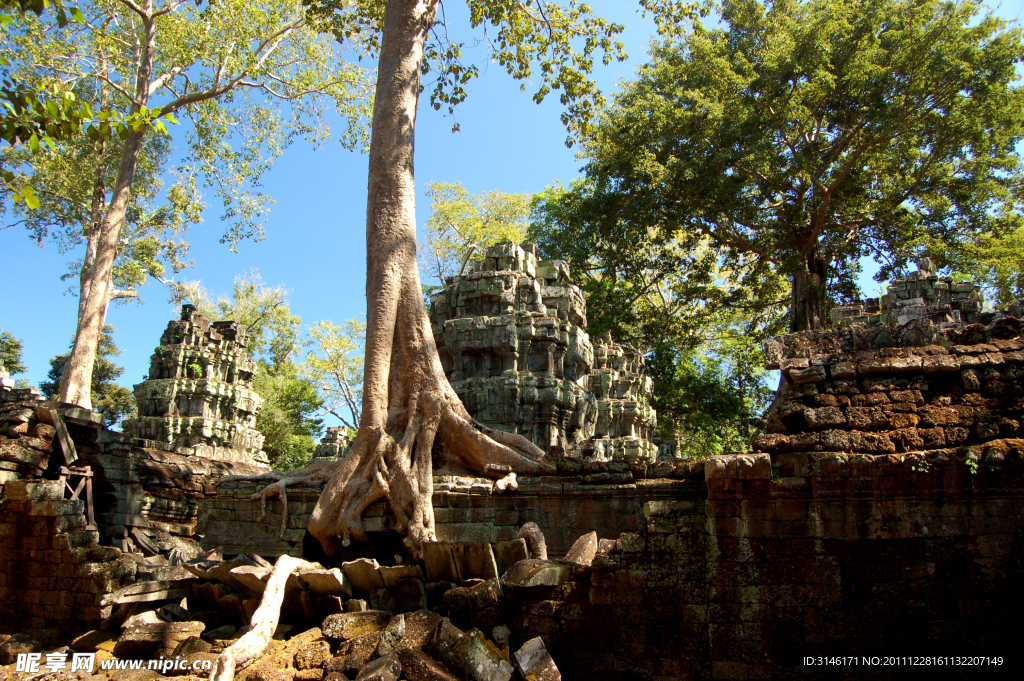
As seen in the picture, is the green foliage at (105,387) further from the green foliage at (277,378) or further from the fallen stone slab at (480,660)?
the fallen stone slab at (480,660)

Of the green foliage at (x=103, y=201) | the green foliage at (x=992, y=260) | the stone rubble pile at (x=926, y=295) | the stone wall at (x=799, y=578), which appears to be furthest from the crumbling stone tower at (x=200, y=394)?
the green foliage at (x=992, y=260)

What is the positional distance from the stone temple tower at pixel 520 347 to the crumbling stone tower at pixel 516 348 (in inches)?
0.7

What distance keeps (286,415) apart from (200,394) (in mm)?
11765

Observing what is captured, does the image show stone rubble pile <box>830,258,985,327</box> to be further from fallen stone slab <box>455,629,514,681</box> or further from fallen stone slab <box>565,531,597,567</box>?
fallen stone slab <box>455,629,514,681</box>

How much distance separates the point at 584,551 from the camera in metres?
5.15

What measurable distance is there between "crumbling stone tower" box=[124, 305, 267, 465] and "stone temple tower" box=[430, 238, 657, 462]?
292 inches

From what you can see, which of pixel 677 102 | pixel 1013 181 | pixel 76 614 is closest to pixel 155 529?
pixel 76 614

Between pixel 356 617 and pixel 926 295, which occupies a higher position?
pixel 926 295

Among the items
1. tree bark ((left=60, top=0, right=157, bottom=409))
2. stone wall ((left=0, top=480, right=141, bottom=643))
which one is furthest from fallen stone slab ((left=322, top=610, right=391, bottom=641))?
tree bark ((left=60, top=0, right=157, bottom=409))

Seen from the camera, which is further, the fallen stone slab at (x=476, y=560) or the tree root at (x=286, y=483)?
the tree root at (x=286, y=483)

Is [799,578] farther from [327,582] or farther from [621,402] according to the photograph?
[621,402]

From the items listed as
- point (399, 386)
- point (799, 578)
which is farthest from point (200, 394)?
point (799, 578)

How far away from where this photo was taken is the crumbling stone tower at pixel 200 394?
55.4 ft

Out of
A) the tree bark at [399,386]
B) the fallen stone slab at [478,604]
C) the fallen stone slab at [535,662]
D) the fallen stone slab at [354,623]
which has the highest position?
the tree bark at [399,386]
